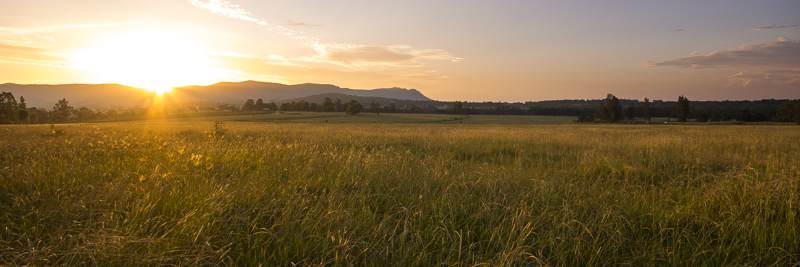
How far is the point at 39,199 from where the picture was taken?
333 centimetres

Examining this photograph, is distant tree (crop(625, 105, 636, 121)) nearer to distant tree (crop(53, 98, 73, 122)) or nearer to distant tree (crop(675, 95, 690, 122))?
distant tree (crop(675, 95, 690, 122))

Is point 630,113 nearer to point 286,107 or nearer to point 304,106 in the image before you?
point 304,106

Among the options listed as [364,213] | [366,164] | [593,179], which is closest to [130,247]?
[364,213]

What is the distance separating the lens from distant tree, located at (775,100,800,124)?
60.6 m

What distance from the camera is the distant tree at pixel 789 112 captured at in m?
60.6

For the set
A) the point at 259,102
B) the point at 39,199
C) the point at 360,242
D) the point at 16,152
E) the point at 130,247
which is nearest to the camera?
the point at 130,247

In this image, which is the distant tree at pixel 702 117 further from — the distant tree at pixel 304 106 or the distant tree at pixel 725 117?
the distant tree at pixel 304 106

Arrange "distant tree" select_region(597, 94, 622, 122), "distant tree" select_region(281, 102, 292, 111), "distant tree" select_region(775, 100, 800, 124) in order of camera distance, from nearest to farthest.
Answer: "distant tree" select_region(775, 100, 800, 124) < "distant tree" select_region(597, 94, 622, 122) < "distant tree" select_region(281, 102, 292, 111)

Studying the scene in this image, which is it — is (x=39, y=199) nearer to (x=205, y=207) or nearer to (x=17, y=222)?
(x=17, y=222)

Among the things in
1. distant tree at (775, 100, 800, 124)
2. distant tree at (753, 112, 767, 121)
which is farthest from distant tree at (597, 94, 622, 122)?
distant tree at (775, 100, 800, 124)

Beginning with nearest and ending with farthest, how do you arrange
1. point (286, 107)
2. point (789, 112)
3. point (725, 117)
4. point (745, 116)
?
point (789, 112), point (745, 116), point (725, 117), point (286, 107)

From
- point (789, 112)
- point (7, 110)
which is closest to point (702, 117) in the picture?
point (789, 112)

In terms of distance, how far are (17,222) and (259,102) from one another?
125399mm

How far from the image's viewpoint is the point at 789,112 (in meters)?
64.9
